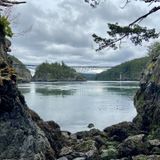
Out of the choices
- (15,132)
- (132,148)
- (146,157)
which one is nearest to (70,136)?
(132,148)

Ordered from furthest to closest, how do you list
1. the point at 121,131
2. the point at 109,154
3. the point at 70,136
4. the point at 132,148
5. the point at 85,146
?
the point at 70,136 → the point at 121,131 → the point at 85,146 → the point at 109,154 → the point at 132,148

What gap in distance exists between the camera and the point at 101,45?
1014 inches

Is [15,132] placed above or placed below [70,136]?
above

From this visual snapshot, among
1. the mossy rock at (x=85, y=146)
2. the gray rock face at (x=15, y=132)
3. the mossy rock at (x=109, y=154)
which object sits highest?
the gray rock face at (x=15, y=132)

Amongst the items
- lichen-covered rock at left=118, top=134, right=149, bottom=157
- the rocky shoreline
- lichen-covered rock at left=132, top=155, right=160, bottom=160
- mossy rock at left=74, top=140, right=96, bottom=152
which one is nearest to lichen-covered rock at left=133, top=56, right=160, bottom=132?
the rocky shoreline

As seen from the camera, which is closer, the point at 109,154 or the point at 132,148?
the point at 132,148

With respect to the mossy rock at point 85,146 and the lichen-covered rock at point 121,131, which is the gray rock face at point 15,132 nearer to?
the mossy rock at point 85,146

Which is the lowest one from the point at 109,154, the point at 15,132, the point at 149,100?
the point at 109,154

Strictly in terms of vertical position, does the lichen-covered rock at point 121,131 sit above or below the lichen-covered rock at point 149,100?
below

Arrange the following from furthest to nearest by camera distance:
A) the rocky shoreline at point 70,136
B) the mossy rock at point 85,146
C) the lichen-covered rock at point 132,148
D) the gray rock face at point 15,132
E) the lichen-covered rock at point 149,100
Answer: the lichen-covered rock at point 149,100
the mossy rock at point 85,146
the lichen-covered rock at point 132,148
the rocky shoreline at point 70,136
the gray rock face at point 15,132

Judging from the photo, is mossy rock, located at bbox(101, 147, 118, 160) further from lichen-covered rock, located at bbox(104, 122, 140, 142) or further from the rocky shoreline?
lichen-covered rock, located at bbox(104, 122, 140, 142)

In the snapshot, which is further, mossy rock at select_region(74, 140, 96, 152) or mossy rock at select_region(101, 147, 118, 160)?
mossy rock at select_region(74, 140, 96, 152)

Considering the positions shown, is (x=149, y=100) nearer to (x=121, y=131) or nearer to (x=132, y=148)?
(x=121, y=131)

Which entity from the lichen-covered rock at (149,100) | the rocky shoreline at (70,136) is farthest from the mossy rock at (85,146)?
the lichen-covered rock at (149,100)
